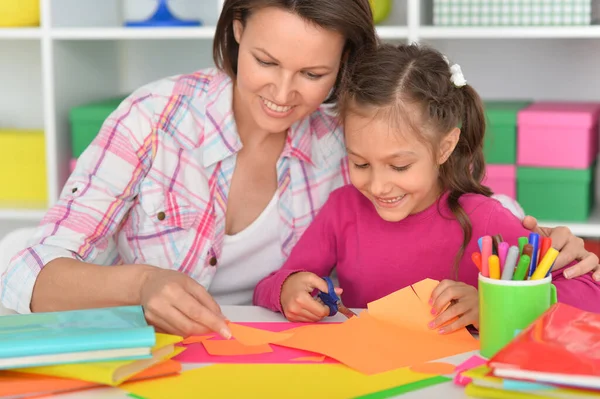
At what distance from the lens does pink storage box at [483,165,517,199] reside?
210 centimetres

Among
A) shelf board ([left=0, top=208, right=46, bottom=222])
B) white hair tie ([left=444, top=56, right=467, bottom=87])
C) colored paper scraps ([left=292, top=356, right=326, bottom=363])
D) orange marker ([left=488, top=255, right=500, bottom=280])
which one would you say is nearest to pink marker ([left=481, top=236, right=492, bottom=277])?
orange marker ([left=488, top=255, right=500, bottom=280])

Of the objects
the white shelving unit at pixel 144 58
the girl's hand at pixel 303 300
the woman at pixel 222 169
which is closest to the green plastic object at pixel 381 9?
the white shelving unit at pixel 144 58

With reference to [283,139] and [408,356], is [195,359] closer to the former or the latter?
[408,356]

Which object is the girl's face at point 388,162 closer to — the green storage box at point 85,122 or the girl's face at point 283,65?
the girl's face at point 283,65

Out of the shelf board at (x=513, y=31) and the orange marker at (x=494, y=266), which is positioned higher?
the shelf board at (x=513, y=31)

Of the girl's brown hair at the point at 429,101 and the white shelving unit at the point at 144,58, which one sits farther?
the white shelving unit at the point at 144,58

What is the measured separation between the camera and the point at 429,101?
4.45ft

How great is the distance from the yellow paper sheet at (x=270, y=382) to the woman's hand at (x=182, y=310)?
10 centimetres

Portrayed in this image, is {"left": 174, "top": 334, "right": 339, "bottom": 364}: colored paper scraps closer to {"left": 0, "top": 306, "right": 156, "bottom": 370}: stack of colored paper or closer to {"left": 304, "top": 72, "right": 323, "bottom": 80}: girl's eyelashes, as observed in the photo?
{"left": 0, "top": 306, "right": 156, "bottom": 370}: stack of colored paper

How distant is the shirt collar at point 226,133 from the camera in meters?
1.55

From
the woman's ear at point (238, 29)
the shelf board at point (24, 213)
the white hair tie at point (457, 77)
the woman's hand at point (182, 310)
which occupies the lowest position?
the shelf board at point (24, 213)

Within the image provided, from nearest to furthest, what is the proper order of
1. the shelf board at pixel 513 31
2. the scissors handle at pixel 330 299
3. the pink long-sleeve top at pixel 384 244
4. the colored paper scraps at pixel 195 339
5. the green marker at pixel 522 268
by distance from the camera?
1. the green marker at pixel 522 268
2. the colored paper scraps at pixel 195 339
3. the scissors handle at pixel 330 299
4. the pink long-sleeve top at pixel 384 244
5. the shelf board at pixel 513 31

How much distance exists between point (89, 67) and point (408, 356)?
1673 millimetres

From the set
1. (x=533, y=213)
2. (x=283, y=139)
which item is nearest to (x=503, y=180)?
(x=533, y=213)
